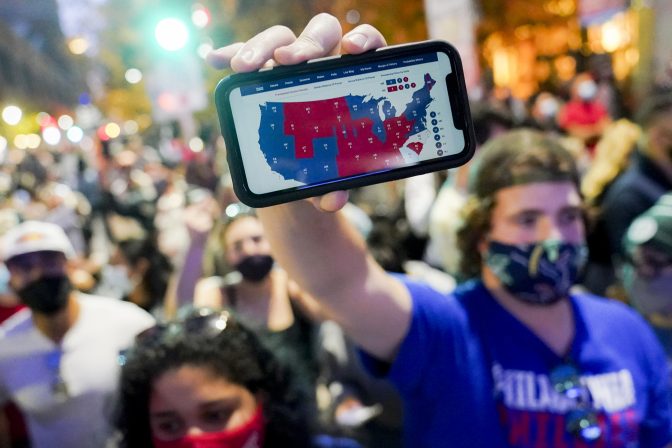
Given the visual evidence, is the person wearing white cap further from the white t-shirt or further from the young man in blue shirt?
the young man in blue shirt

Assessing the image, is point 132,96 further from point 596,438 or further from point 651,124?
point 596,438

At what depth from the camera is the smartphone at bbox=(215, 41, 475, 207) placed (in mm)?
1111

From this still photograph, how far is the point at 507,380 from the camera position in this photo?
1.68 meters

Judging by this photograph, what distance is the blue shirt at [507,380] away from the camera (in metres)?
1.64

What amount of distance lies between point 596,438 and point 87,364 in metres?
2.01

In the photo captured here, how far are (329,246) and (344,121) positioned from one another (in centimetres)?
35

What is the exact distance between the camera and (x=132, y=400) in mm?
1771

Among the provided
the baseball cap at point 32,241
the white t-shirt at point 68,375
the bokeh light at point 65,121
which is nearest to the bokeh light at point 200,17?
the baseball cap at point 32,241

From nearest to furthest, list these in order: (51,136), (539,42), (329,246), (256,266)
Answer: (329,246) → (256,266) → (539,42) → (51,136)

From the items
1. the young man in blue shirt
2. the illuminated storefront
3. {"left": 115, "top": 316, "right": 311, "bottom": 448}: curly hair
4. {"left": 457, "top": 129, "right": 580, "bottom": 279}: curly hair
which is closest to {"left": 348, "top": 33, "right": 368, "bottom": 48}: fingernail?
the young man in blue shirt

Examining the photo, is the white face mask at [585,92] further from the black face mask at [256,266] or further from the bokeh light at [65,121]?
the bokeh light at [65,121]

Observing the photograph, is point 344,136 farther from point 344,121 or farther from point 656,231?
point 656,231

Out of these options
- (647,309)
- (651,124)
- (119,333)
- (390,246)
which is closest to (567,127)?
(651,124)

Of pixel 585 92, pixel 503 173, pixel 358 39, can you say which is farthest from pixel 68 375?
pixel 585 92
